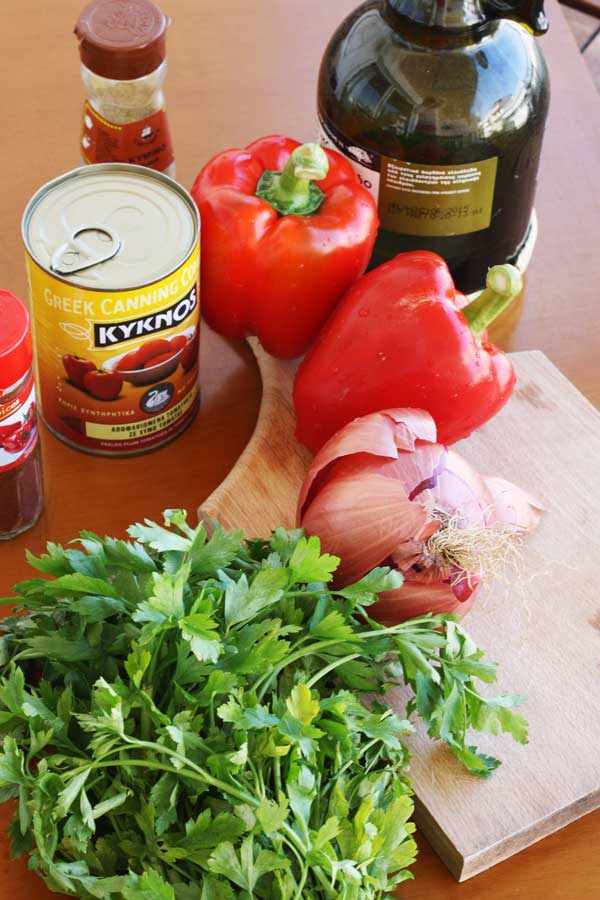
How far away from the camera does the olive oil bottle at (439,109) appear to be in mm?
1137

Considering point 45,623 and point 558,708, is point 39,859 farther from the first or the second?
point 558,708

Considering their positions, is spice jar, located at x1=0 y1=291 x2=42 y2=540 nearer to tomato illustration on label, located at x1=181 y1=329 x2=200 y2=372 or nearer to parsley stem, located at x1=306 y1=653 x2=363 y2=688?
tomato illustration on label, located at x1=181 y1=329 x2=200 y2=372

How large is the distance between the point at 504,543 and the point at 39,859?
49 cm

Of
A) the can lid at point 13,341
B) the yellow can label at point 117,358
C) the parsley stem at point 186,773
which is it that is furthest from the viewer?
the yellow can label at point 117,358

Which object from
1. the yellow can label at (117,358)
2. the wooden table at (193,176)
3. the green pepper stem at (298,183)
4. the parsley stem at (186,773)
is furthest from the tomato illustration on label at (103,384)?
the parsley stem at (186,773)

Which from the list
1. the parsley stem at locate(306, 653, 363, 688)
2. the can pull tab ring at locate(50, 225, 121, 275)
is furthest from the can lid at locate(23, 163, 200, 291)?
the parsley stem at locate(306, 653, 363, 688)

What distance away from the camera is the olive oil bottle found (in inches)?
44.8

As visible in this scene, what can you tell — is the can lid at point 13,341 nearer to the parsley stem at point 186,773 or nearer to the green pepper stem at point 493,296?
the parsley stem at point 186,773

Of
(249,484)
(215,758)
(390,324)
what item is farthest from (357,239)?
(215,758)

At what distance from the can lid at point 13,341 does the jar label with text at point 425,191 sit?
421mm

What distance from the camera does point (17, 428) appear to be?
38.4 inches

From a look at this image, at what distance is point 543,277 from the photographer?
1.38 metres

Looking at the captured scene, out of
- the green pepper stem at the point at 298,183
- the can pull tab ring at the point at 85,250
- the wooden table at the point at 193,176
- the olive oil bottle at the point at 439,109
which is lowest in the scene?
the wooden table at the point at 193,176

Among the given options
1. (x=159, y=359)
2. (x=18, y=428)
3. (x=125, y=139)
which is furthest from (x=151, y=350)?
(x=125, y=139)
